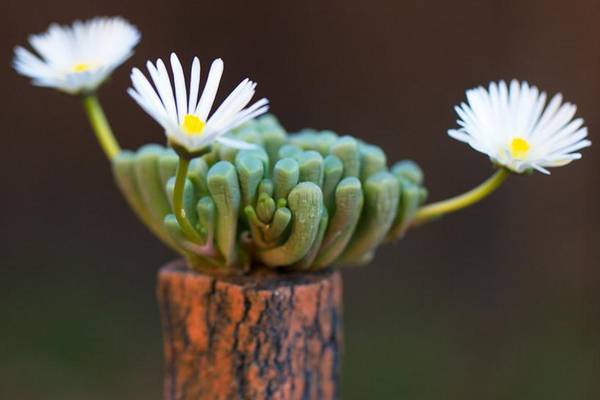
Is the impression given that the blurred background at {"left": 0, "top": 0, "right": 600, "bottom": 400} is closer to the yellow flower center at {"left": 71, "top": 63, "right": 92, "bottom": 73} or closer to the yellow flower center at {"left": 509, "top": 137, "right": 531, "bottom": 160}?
the yellow flower center at {"left": 71, "top": 63, "right": 92, "bottom": 73}

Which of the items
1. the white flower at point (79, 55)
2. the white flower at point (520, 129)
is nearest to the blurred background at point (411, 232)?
the white flower at point (79, 55)

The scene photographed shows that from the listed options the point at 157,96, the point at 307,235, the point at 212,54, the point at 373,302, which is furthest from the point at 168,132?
the point at 373,302

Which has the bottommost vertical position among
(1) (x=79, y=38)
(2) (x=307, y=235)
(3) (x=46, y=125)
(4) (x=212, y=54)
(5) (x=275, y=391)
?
(5) (x=275, y=391)

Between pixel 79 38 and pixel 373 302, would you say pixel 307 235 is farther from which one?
pixel 373 302

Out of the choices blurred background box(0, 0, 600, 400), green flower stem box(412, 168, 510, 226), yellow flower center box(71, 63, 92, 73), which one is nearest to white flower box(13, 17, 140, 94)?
yellow flower center box(71, 63, 92, 73)

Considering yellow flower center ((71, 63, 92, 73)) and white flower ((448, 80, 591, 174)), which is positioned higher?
yellow flower center ((71, 63, 92, 73))

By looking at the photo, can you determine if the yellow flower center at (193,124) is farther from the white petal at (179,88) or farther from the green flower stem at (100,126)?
the green flower stem at (100,126)
